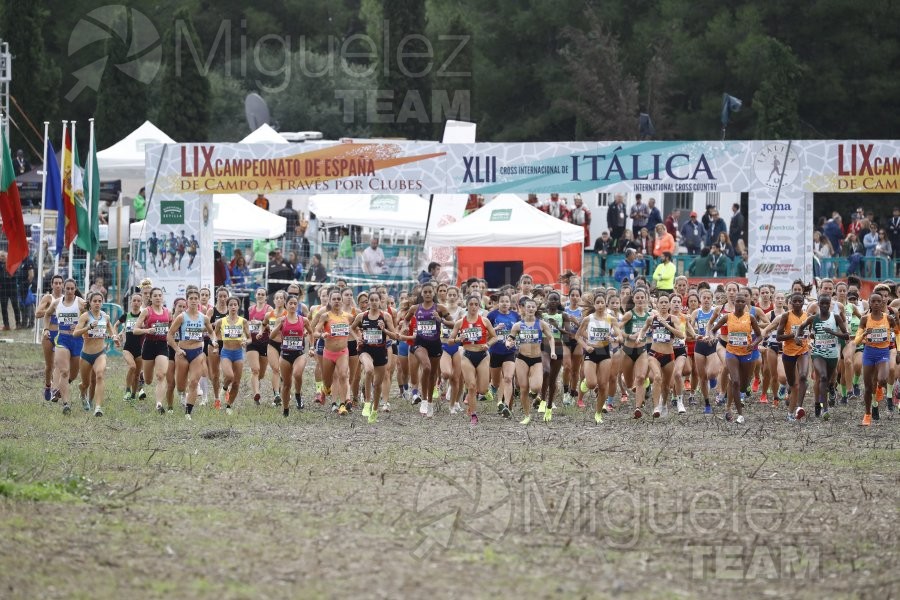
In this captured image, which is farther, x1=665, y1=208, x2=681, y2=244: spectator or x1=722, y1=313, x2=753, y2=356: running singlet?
x1=665, y1=208, x2=681, y2=244: spectator

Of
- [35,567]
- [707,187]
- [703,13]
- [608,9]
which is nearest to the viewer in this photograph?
[35,567]

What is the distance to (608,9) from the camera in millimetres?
53312

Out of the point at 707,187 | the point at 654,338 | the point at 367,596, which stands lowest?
the point at 367,596

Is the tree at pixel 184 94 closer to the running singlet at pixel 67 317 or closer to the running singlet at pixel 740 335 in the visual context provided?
the running singlet at pixel 67 317

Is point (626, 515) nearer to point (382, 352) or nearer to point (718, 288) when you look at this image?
point (382, 352)

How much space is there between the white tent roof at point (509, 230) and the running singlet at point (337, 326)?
1281 cm

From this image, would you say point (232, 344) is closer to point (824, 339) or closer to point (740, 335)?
point (740, 335)

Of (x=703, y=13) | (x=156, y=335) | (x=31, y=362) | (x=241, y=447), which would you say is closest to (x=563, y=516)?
(x=241, y=447)

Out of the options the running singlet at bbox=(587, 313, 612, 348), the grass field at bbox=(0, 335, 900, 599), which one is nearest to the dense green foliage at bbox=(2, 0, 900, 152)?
the running singlet at bbox=(587, 313, 612, 348)

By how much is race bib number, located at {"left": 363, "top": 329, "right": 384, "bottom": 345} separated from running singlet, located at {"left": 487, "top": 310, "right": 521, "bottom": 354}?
1556 mm

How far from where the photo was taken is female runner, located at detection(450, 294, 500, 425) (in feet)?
59.1

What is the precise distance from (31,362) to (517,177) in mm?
10604

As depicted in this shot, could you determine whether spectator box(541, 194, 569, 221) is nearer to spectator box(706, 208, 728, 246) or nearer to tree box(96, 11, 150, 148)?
spectator box(706, 208, 728, 246)

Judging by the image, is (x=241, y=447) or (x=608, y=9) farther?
(x=608, y=9)
